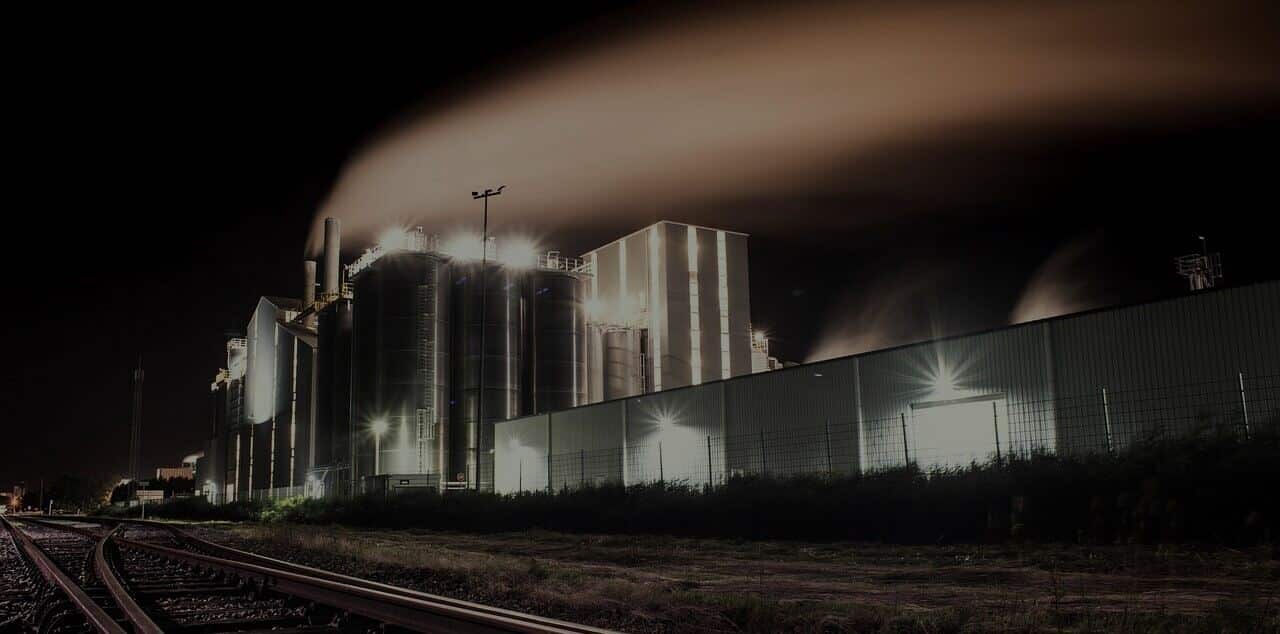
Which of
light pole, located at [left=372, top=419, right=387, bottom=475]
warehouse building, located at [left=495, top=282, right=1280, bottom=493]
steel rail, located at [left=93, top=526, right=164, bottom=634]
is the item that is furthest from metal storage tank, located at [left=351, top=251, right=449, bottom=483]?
steel rail, located at [left=93, top=526, right=164, bottom=634]

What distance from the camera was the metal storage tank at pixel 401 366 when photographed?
174 ft

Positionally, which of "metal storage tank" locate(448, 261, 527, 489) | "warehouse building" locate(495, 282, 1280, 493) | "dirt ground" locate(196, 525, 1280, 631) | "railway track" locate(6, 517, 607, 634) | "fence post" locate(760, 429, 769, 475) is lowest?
"dirt ground" locate(196, 525, 1280, 631)

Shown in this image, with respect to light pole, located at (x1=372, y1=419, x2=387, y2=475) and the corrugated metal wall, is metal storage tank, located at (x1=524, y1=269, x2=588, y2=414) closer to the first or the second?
the corrugated metal wall

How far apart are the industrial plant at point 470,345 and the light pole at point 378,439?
0.07 meters

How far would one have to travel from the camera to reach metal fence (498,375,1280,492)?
2094cm

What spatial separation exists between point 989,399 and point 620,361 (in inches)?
1471

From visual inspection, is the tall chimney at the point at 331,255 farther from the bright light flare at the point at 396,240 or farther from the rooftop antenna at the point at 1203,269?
the rooftop antenna at the point at 1203,269

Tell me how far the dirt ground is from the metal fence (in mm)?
4816

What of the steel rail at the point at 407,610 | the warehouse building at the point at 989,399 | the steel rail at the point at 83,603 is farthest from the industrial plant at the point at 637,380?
the steel rail at the point at 83,603

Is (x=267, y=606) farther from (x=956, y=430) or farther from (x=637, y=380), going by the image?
(x=637, y=380)

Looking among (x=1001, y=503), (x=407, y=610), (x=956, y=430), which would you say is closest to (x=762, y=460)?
(x=956, y=430)

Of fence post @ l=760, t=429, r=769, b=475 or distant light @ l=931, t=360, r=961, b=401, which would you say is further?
fence post @ l=760, t=429, r=769, b=475

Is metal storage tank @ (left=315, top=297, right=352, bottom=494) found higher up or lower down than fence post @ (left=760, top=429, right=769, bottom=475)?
higher up

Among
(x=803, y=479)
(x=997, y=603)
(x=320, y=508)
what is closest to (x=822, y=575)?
(x=997, y=603)
